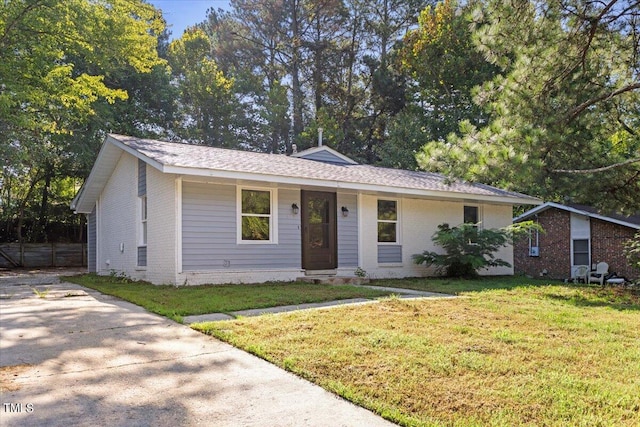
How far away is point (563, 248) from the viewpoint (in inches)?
731

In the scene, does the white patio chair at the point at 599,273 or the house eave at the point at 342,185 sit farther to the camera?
the white patio chair at the point at 599,273

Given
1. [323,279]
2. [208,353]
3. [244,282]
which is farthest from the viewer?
[323,279]

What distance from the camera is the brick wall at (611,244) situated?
54.1ft

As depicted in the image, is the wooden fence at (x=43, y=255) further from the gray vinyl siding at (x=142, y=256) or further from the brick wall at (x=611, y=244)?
the brick wall at (x=611, y=244)

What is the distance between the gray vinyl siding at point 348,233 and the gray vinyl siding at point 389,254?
0.85 meters

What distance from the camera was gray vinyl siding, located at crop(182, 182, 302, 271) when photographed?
32.0 ft

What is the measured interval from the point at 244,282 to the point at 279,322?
4.88 metres

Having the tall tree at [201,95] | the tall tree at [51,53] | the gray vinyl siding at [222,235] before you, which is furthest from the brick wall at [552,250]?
the tall tree at [201,95]

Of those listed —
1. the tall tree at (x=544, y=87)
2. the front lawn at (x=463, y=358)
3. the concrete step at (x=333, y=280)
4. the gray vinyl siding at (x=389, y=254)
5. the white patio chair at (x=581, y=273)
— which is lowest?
the white patio chair at (x=581, y=273)

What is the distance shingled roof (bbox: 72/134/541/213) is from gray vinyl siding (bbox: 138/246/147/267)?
2.38 meters

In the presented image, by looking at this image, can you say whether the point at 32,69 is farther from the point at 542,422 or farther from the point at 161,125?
the point at 542,422

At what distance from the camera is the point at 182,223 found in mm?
9648

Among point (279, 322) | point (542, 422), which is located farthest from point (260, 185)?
point (542, 422)

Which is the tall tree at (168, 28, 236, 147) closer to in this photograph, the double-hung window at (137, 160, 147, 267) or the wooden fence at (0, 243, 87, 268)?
the wooden fence at (0, 243, 87, 268)
